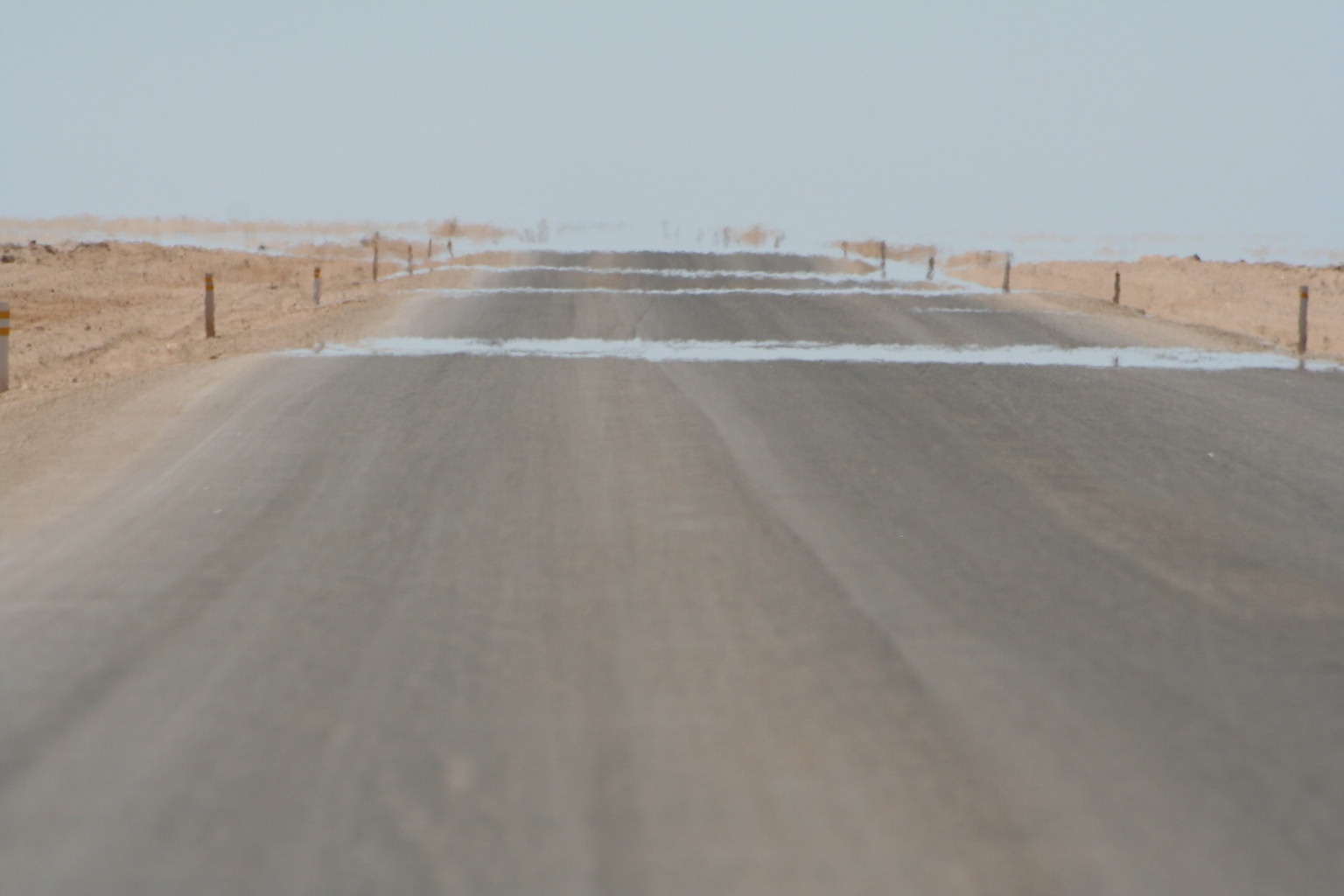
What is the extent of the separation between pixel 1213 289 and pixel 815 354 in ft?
102

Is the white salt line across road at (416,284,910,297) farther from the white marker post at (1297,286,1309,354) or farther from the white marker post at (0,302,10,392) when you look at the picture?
the white marker post at (0,302,10,392)

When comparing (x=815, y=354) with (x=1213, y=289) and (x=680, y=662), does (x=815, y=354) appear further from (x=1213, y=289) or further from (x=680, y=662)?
(x=1213, y=289)

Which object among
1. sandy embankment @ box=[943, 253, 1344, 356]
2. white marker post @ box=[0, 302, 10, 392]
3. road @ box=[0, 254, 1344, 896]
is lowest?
road @ box=[0, 254, 1344, 896]

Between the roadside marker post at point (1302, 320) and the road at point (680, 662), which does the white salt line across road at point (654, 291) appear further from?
the road at point (680, 662)

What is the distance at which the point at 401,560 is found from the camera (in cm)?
628

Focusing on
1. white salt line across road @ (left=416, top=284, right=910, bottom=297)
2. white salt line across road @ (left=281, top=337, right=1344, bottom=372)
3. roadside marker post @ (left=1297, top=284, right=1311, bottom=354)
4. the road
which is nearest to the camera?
the road

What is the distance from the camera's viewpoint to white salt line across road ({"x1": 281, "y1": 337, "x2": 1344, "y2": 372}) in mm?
14281

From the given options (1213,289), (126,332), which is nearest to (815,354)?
(126,332)

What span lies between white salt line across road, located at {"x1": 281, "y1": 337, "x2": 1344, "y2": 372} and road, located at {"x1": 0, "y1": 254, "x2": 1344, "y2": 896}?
404cm

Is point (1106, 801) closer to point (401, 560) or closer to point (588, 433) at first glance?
point (401, 560)

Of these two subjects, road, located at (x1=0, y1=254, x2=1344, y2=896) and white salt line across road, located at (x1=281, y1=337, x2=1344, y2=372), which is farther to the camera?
white salt line across road, located at (x1=281, y1=337, x2=1344, y2=372)

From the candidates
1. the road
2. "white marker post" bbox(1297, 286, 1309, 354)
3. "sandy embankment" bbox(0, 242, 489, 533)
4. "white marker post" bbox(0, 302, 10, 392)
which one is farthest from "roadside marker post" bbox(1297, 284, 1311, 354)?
"white marker post" bbox(0, 302, 10, 392)

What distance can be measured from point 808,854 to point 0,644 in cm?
353

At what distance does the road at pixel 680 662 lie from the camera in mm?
3455
